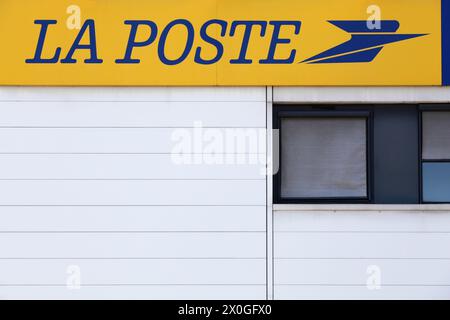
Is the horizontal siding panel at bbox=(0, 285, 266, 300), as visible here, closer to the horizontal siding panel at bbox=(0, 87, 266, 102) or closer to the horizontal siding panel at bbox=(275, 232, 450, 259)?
the horizontal siding panel at bbox=(275, 232, 450, 259)

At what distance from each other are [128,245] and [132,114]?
1417mm

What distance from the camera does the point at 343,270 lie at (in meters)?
6.38

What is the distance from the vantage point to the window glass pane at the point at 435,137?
6.56 metres

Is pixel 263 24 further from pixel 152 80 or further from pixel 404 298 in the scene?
pixel 404 298

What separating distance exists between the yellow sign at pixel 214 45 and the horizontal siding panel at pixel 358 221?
4.62 ft

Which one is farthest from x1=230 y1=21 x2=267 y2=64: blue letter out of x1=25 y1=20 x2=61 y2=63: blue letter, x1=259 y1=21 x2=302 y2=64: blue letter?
x1=25 y1=20 x2=61 y2=63: blue letter

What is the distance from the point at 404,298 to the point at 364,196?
118 cm

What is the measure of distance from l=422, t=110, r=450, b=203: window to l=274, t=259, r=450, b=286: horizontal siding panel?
0.75m

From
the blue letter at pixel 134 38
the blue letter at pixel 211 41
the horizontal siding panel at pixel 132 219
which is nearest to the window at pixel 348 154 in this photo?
the horizontal siding panel at pixel 132 219

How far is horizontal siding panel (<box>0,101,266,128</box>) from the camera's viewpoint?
6391mm

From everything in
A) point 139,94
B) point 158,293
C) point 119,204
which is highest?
point 139,94

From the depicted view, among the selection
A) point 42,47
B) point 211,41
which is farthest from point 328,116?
point 42,47

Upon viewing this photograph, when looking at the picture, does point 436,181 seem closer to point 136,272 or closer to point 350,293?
point 350,293
